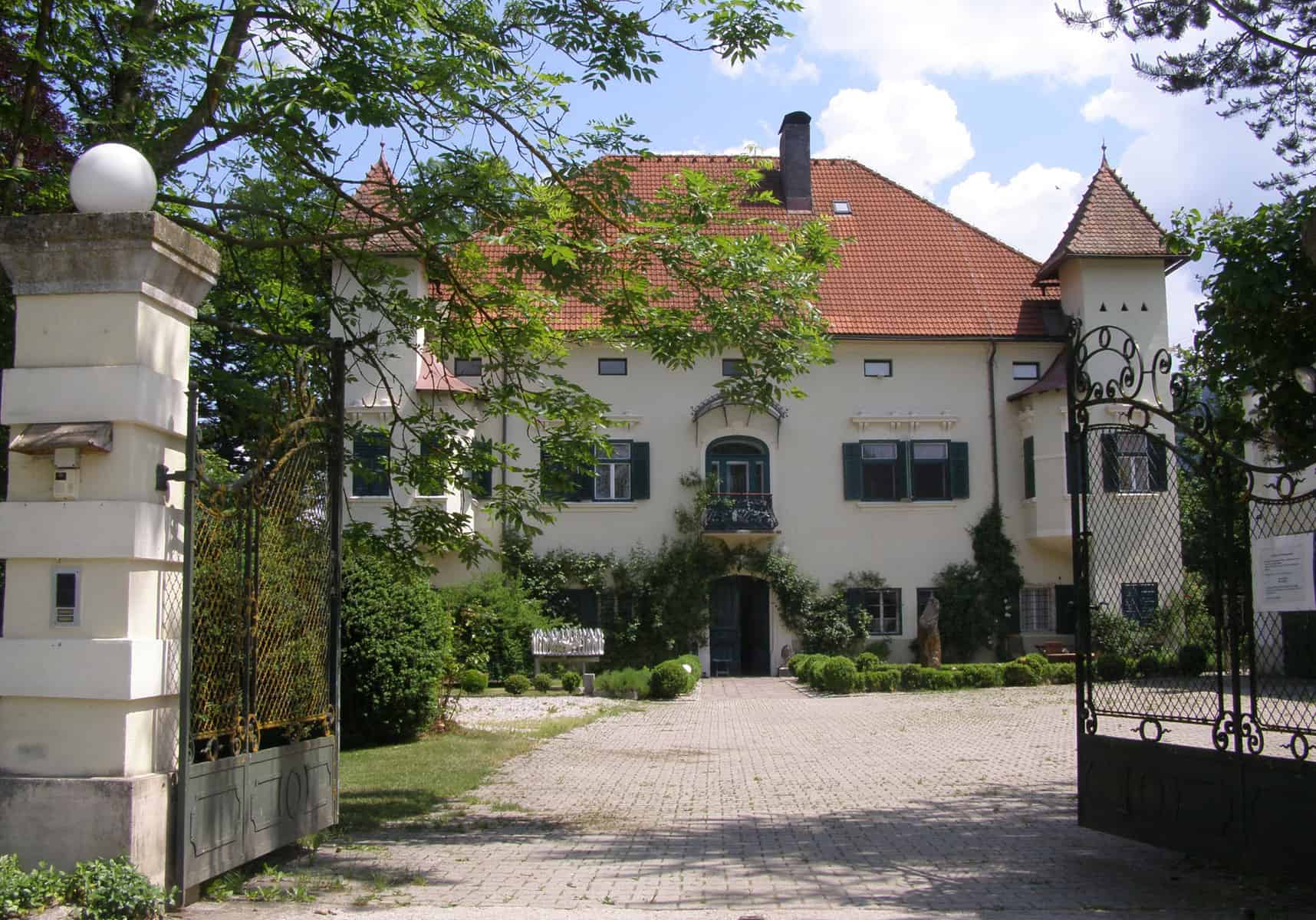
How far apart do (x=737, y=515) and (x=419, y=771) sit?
18238mm

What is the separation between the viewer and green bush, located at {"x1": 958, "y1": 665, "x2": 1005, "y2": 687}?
25312 mm

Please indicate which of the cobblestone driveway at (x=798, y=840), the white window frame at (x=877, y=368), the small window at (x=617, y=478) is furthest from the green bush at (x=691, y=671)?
the white window frame at (x=877, y=368)

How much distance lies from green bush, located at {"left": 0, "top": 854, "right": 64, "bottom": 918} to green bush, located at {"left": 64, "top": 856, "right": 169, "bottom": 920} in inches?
2.9

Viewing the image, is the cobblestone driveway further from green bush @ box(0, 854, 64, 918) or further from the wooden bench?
the wooden bench

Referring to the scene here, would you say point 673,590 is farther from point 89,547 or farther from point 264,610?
point 89,547

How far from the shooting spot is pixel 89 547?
20.0 feet

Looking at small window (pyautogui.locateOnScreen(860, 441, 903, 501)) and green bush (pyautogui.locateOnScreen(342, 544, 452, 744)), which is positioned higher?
small window (pyautogui.locateOnScreen(860, 441, 903, 501))

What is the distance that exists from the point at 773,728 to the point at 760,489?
1342 centimetres

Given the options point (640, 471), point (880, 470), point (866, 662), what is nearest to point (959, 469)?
point (880, 470)

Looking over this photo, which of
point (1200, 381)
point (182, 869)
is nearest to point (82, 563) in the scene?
point (182, 869)

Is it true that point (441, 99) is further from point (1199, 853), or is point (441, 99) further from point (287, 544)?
point (1199, 853)

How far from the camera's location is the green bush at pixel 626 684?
78.3 ft

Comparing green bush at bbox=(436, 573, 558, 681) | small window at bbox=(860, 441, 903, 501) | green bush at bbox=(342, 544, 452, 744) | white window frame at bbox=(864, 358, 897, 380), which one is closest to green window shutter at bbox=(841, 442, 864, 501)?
small window at bbox=(860, 441, 903, 501)

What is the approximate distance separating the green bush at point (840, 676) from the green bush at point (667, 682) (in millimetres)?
2951
